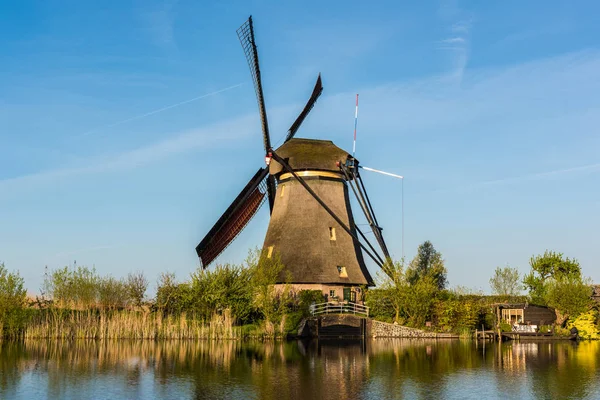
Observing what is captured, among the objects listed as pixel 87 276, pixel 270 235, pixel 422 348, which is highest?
pixel 270 235

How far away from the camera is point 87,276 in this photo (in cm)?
4550

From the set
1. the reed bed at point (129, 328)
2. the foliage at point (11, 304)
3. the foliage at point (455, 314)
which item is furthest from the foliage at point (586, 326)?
the foliage at point (11, 304)

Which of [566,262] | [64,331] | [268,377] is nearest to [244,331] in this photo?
[64,331]

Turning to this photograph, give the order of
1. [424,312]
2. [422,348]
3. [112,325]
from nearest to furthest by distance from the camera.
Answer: [422,348], [112,325], [424,312]

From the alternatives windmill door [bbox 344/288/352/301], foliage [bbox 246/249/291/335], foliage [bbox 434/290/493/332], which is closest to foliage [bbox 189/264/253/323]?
foliage [bbox 246/249/291/335]

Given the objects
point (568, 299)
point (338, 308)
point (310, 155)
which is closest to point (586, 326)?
point (568, 299)

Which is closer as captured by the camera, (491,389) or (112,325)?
(491,389)

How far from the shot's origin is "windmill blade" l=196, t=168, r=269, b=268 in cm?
4694

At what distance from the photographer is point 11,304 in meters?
39.0

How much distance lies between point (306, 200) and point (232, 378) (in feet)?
86.2

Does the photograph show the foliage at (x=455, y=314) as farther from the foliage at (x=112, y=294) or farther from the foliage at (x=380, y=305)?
the foliage at (x=112, y=294)

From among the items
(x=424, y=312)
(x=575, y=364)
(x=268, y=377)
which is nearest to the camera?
(x=268, y=377)

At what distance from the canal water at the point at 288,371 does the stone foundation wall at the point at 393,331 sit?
6.83 meters

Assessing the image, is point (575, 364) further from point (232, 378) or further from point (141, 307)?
point (141, 307)
